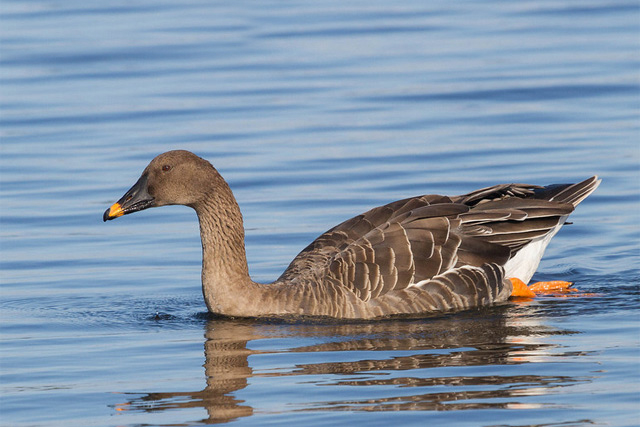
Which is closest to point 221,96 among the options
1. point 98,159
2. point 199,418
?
point 98,159

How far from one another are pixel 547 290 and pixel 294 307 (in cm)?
297

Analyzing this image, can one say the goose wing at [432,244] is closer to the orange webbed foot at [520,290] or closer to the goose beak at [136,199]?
the orange webbed foot at [520,290]

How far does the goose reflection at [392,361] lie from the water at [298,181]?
33mm

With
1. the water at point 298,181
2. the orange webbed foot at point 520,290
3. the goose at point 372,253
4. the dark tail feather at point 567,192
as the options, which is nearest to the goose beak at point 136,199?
the goose at point 372,253

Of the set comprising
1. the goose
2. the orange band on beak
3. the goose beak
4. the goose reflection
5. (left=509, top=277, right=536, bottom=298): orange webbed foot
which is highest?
the goose beak

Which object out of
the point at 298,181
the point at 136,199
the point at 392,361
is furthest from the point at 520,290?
the point at 298,181

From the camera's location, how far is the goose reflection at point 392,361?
30.3 feet

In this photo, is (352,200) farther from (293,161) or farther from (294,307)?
(294,307)

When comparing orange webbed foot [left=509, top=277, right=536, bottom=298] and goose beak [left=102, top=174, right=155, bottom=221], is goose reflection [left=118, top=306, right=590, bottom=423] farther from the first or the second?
goose beak [left=102, top=174, right=155, bottom=221]

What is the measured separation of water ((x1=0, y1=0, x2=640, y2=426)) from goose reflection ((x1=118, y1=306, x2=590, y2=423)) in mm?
33

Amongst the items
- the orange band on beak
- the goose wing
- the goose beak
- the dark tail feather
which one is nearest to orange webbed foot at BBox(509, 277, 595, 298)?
the goose wing

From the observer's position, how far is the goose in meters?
12.4

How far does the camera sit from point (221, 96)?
76.1 ft

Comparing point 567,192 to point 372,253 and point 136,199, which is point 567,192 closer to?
point 372,253
